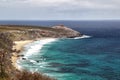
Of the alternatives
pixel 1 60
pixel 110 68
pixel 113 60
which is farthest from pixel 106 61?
pixel 1 60

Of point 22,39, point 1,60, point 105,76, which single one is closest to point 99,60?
point 105,76

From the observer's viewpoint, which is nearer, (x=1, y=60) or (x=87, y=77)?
(x=1, y=60)

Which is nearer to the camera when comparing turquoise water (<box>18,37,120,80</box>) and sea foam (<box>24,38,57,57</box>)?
turquoise water (<box>18,37,120,80</box>)

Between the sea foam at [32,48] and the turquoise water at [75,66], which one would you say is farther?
the sea foam at [32,48]

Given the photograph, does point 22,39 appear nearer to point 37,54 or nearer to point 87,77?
point 37,54

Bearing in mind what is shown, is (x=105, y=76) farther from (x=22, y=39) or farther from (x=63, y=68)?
(x=22, y=39)

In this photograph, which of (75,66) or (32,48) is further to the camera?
(32,48)

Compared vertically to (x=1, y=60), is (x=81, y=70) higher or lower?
lower

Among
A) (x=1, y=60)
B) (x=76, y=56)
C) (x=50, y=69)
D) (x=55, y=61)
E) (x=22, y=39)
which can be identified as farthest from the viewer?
(x=22, y=39)

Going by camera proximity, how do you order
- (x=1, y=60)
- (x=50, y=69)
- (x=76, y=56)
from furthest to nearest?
(x=76, y=56) < (x=50, y=69) < (x=1, y=60)
